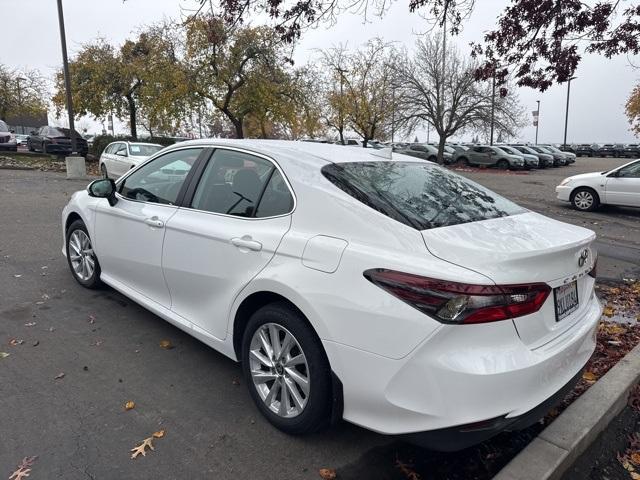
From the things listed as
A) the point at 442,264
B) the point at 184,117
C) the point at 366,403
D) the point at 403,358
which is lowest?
the point at 366,403

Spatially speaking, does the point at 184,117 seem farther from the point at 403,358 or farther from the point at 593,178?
the point at 403,358

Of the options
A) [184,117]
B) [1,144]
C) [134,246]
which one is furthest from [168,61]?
[134,246]

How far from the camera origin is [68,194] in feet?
41.3

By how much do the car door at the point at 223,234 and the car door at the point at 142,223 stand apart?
7.2 inches

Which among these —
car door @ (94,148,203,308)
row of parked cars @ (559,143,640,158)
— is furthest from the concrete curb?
row of parked cars @ (559,143,640,158)

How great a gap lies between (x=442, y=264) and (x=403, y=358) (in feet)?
1.50

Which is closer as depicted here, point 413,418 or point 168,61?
point 413,418

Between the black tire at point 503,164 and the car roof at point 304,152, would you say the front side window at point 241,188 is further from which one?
the black tire at point 503,164

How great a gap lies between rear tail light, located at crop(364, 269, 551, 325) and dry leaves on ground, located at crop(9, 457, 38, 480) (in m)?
1.99

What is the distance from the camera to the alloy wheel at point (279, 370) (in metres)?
2.67

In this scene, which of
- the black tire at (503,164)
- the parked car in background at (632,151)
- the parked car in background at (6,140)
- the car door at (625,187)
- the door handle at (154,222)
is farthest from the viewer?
the parked car in background at (632,151)

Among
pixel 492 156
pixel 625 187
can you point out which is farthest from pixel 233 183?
pixel 492 156

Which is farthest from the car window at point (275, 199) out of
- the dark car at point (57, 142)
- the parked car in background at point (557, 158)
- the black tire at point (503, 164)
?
the parked car in background at point (557, 158)

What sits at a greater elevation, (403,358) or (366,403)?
(403,358)
